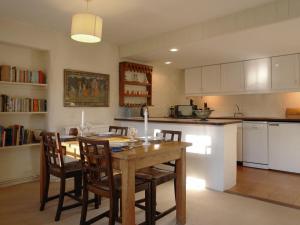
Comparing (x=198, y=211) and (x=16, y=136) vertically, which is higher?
(x=16, y=136)

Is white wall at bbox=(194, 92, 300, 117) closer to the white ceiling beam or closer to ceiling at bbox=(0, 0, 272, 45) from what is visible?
the white ceiling beam

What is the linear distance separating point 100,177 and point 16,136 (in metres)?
2.04

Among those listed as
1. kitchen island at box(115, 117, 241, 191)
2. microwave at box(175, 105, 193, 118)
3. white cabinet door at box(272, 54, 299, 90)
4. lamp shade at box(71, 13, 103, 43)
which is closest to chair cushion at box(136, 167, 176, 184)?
kitchen island at box(115, 117, 241, 191)

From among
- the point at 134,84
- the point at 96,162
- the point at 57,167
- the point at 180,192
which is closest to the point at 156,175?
the point at 180,192

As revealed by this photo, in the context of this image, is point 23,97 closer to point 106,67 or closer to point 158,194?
point 106,67

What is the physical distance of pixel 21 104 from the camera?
3.56 m

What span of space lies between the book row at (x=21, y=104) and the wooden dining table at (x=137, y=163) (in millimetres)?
1345

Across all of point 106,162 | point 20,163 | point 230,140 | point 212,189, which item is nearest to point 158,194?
point 212,189

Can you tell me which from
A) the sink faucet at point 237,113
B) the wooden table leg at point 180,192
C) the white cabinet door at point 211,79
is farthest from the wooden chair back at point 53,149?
the sink faucet at point 237,113

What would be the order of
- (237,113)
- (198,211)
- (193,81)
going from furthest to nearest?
(193,81), (237,113), (198,211)

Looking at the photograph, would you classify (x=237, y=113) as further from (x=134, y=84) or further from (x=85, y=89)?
(x=85, y=89)

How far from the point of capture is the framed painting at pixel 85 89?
399cm

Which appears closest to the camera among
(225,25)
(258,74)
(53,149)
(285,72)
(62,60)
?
(53,149)

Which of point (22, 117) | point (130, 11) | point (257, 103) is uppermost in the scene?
point (130, 11)
